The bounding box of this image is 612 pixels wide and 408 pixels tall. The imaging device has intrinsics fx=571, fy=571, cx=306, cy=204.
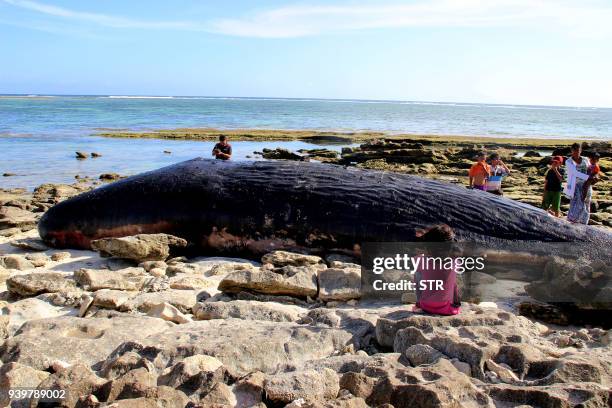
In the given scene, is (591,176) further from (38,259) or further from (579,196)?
(38,259)

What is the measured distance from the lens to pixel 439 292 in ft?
16.0

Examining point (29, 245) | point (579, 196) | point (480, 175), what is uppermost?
point (480, 175)

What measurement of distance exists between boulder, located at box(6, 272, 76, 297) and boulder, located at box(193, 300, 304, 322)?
154 cm

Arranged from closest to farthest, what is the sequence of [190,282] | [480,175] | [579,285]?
1. [579,285]
2. [190,282]
3. [480,175]

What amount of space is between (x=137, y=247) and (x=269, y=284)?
2.03 metres

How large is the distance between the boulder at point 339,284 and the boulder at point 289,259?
69 centimetres

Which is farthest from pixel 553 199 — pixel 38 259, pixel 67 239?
pixel 38 259

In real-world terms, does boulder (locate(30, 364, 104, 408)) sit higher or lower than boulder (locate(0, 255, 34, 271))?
higher

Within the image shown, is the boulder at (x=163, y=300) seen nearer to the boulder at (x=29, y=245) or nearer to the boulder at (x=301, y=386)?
the boulder at (x=301, y=386)

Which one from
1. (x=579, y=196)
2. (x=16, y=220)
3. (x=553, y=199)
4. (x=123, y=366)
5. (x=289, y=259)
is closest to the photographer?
(x=123, y=366)

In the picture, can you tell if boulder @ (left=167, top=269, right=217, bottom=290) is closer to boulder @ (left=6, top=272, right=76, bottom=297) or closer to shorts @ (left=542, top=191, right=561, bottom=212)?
boulder @ (left=6, top=272, right=76, bottom=297)

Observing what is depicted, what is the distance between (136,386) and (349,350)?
1597 mm

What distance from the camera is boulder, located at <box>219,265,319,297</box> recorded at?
5.56 meters

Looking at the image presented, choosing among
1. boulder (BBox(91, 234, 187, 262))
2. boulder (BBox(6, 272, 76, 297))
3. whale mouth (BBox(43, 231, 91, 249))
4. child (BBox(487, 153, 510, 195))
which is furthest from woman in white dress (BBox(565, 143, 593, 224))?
boulder (BBox(6, 272, 76, 297))
